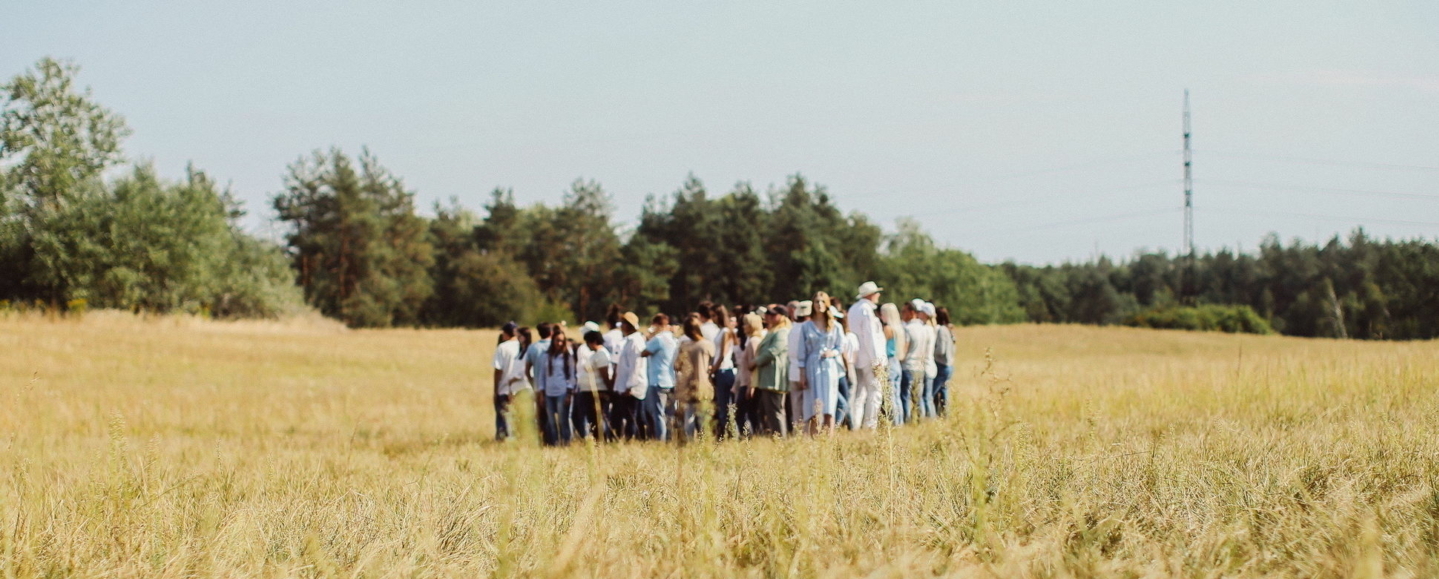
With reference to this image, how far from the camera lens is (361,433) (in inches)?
687

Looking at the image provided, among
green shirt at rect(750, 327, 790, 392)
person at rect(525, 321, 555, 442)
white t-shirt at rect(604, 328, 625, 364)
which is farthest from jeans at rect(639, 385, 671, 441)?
green shirt at rect(750, 327, 790, 392)

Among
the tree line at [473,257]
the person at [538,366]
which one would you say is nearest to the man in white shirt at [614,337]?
the person at [538,366]

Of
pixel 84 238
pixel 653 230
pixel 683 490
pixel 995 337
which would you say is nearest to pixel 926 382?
pixel 683 490

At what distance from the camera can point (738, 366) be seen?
555 inches

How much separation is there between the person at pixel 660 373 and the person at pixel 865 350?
2.51 metres

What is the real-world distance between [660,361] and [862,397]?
2767mm

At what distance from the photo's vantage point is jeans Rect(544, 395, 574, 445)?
48.8 ft

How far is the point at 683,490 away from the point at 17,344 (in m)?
28.9

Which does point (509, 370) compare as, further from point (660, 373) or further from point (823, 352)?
point (823, 352)

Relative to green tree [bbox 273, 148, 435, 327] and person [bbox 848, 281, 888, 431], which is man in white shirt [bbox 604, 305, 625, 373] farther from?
green tree [bbox 273, 148, 435, 327]

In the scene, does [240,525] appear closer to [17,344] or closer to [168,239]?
[17,344]

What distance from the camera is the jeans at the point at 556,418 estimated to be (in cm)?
1486

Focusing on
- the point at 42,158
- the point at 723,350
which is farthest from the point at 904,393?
the point at 42,158

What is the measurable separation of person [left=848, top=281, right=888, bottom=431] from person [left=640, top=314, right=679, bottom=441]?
2506 millimetres
